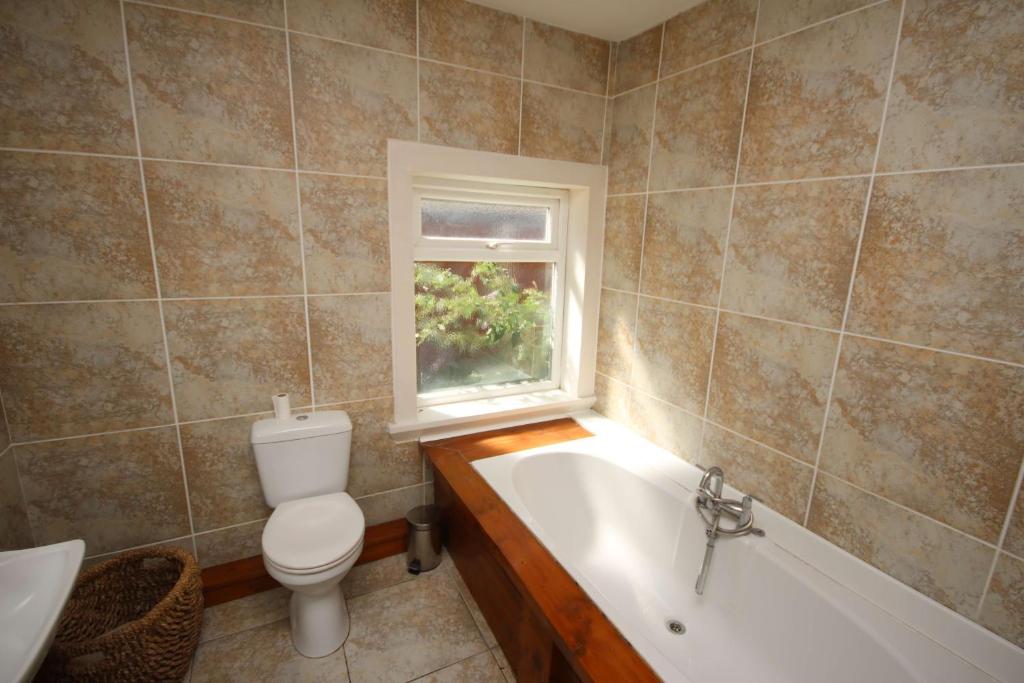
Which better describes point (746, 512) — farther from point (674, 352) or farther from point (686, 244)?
point (686, 244)

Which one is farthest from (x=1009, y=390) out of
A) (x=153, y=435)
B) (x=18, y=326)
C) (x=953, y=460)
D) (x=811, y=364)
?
(x=18, y=326)

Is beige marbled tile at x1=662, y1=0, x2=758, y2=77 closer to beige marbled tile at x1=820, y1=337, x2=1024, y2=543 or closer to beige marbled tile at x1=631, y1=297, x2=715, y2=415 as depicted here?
beige marbled tile at x1=631, y1=297, x2=715, y2=415

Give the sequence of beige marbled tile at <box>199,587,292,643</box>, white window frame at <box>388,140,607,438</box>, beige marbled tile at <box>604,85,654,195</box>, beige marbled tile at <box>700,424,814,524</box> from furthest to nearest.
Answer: beige marbled tile at <box>604,85,654,195</box> < white window frame at <box>388,140,607,438</box> < beige marbled tile at <box>199,587,292,643</box> < beige marbled tile at <box>700,424,814,524</box>

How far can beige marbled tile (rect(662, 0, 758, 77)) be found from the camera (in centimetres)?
153

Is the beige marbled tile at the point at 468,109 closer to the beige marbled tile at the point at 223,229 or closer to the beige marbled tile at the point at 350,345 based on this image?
the beige marbled tile at the point at 223,229

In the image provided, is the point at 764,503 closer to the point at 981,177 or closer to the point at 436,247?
the point at 981,177

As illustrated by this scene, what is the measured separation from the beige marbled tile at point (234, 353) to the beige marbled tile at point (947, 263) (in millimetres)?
1876

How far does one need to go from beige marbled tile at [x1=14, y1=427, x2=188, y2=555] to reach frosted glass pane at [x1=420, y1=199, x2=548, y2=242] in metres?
1.30

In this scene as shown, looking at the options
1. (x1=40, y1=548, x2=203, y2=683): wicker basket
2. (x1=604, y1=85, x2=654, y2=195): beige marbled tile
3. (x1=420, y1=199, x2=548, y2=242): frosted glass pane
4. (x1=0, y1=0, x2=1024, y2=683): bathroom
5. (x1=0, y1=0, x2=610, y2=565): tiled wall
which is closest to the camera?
(x1=0, y1=0, x2=1024, y2=683): bathroom

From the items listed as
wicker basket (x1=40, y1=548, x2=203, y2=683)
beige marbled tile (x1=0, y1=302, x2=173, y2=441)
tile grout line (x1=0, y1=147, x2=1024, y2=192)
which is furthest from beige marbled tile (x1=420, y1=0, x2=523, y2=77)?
wicker basket (x1=40, y1=548, x2=203, y2=683)

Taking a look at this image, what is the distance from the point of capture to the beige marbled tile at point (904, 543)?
1.14 m

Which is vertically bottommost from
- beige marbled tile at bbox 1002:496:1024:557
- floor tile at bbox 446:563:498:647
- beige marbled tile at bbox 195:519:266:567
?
floor tile at bbox 446:563:498:647

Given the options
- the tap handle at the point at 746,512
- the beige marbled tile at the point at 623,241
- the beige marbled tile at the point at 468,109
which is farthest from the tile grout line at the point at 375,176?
Answer: the tap handle at the point at 746,512

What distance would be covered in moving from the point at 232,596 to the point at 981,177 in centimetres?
273
